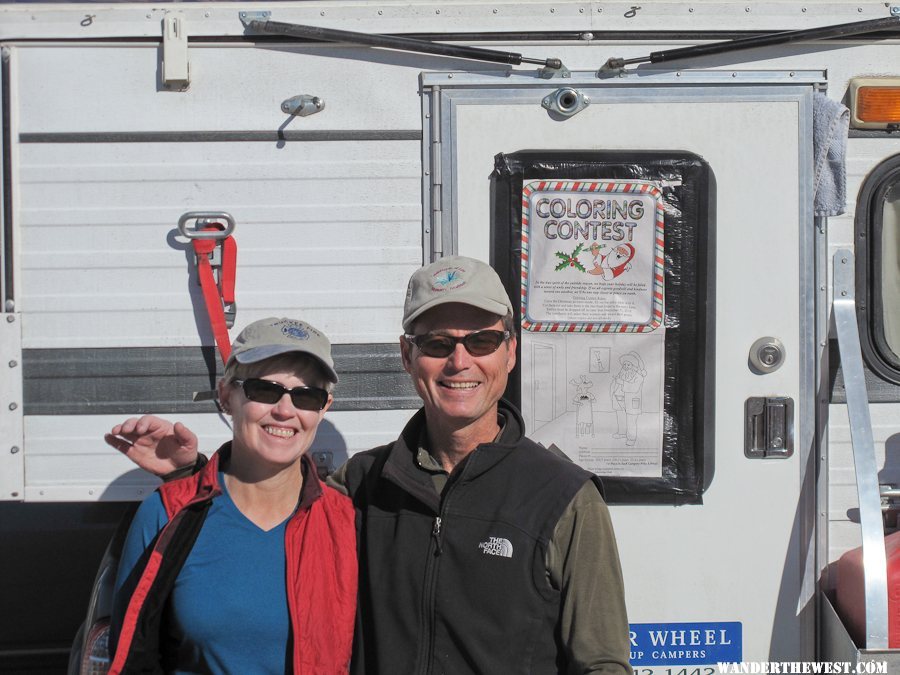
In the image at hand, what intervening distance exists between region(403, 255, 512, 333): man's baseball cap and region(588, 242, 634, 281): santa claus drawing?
0.87 m

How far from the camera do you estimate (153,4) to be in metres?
2.93

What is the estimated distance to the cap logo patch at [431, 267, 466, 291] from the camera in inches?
81.4

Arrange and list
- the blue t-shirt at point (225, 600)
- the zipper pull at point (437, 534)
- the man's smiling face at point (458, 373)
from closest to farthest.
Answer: the blue t-shirt at point (225, 600) < the zipper pull at point (437, 534) < the man's smiling face at point (458, 373)

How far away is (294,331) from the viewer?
2.05 metres

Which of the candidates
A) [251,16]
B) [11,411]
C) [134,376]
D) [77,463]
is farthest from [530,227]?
[11,411]

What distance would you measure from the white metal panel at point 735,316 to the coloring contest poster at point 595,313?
0.17m

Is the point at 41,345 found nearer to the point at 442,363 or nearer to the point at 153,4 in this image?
the point at 153,4

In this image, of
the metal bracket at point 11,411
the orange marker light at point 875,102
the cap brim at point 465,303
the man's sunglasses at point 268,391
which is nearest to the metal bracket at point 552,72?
the orange marker light at point 875,102

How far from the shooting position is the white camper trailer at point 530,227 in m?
2.93

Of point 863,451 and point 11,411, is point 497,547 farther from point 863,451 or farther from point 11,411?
point 11,411

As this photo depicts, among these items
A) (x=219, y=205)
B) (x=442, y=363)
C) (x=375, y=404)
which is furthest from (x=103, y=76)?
(x=442, y=363)

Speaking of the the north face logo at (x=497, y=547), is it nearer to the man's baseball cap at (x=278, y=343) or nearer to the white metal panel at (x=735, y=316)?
the man's baseball cap at (x=278, y=343)

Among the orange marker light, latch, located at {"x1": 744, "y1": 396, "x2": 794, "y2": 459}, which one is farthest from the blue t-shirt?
the orange marker light

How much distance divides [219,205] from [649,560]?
72.2 inches
